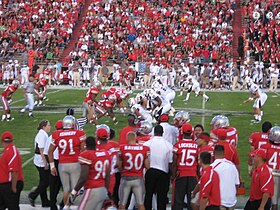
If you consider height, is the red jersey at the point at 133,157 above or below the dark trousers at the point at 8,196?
above

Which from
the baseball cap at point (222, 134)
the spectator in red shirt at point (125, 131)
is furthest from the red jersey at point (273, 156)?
the spectator in red shirt at point (125, 131)

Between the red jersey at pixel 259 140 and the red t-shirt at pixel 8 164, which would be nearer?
the red t-shirt at pixel 8 164

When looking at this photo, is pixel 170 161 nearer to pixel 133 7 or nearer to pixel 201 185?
pixel 201 185

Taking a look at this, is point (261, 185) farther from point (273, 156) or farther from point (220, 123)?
point (220, 123)

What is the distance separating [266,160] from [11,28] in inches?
1278

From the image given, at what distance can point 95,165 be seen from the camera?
25.1ft

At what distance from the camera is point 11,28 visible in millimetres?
38906

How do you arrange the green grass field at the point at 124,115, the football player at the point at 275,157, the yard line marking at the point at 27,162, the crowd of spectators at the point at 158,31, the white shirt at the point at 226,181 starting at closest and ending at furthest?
the white shirt at the point at 226,181
the football player at the point at 275,157
the yard line marking at the point at 27,162
the green grass field at the point at 124,115
the crowd of spectators at the point at 158,31

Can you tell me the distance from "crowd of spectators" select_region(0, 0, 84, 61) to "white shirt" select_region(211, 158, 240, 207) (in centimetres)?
3009

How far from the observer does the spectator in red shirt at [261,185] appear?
756cm

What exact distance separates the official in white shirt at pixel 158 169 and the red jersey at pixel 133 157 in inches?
15.7

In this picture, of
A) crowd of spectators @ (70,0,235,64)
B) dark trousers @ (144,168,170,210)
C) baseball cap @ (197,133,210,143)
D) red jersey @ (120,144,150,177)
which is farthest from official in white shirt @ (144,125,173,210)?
crowd of spectators @ (70,0,235,64)

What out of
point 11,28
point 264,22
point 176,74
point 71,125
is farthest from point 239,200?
point 11,28

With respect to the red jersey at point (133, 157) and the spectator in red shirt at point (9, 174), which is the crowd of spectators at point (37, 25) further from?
the red jersey at point (133, 157)
